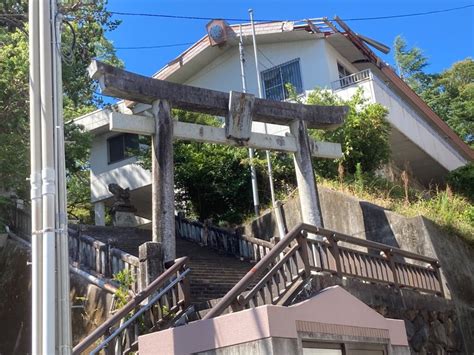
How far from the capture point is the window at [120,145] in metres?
26.2

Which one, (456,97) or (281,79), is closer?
(281,79)

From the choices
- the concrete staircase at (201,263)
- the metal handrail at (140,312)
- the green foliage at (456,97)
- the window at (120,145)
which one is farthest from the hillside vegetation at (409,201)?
the green foliage at (456,97)

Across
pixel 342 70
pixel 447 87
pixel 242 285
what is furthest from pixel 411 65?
pixel 242 285

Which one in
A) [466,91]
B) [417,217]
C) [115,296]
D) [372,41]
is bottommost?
[115,296]

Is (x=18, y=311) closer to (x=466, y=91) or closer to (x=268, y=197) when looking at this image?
(x=268, y=197)

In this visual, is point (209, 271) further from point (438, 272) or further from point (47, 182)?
point (47, 182)

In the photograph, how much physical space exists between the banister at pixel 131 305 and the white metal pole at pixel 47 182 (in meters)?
2.74

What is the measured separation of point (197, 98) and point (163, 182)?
253 centimetres

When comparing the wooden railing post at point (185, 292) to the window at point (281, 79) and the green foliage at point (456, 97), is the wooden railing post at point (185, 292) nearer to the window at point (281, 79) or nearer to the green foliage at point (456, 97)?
the window at point (281, 79)

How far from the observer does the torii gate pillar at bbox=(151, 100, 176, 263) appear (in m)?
11.4

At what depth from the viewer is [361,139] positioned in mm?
17969

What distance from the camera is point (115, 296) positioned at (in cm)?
1077

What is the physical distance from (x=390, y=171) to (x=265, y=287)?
46.1 ft

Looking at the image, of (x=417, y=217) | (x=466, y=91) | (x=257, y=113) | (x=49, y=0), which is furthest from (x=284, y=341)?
(x=466, y=91)
